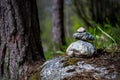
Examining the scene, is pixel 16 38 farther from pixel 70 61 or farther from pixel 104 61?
pixel 104 61

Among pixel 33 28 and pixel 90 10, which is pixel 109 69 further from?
pixel 90 10

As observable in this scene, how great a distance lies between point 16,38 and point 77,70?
2.52ft

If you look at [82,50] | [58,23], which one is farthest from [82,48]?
[58,23]

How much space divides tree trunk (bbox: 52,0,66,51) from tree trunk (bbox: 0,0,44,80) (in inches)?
90.0

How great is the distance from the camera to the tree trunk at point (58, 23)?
577 cm

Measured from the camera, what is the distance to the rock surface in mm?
2852

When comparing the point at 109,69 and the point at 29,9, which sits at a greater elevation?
the point at 29,9

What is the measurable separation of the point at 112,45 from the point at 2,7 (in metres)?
1.16

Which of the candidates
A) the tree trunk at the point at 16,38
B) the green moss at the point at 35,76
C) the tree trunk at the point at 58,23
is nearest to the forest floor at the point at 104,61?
the green moss at the point at 35,76

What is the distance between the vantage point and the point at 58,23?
5984 mm

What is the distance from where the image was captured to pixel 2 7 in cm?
334

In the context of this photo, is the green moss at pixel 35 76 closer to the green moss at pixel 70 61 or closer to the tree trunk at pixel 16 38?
the tree trunk at pixel 16 38

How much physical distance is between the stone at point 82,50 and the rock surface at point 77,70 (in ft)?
0.18

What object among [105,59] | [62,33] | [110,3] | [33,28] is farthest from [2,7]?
[110,3]
